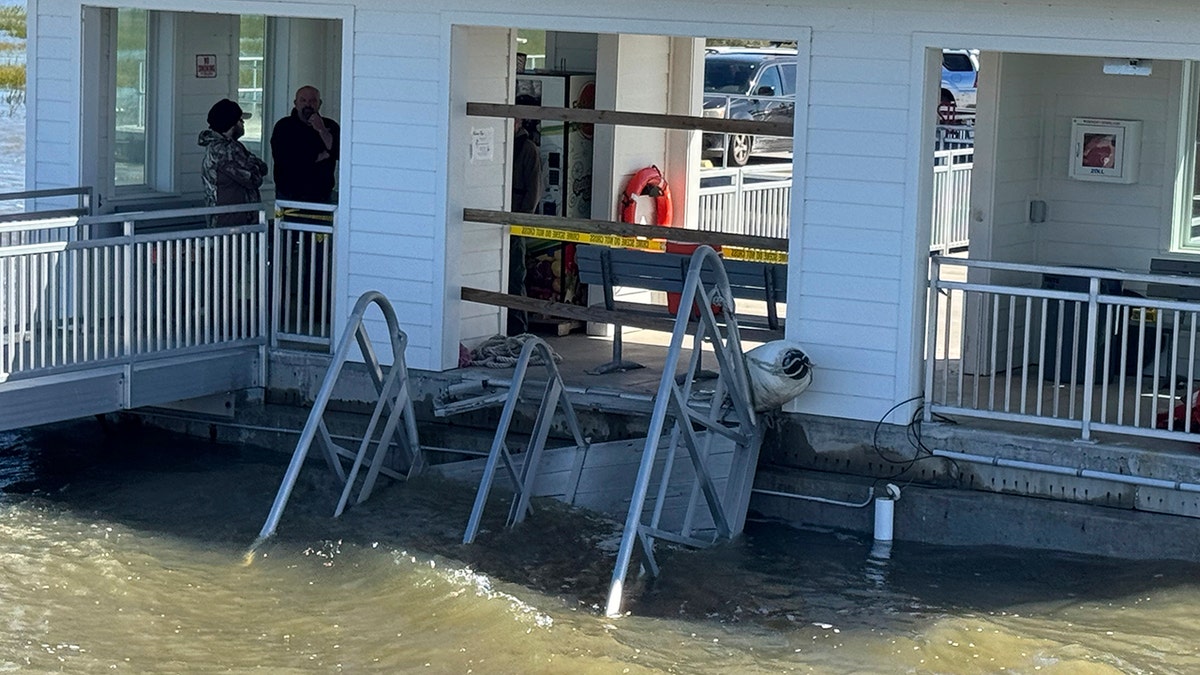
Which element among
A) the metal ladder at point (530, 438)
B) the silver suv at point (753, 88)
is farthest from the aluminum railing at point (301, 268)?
the silver suv at point (753, 88)

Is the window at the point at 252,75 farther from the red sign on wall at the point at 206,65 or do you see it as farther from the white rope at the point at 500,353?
the white rope at the point at 500,353

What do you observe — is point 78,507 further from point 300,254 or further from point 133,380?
point 300,254

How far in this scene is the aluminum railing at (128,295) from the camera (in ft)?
33.6

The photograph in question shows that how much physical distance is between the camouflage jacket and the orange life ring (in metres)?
2.66

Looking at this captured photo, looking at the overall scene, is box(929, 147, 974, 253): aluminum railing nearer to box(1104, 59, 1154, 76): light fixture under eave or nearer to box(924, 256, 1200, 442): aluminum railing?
box(924, 256, 1200, 442): aluminum railing

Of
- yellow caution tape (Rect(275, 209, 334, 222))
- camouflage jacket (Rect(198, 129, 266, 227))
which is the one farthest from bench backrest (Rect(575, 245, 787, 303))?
camouflage jacket (Rect(198, 129, 266, 227))

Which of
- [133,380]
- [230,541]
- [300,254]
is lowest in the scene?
[230,541]

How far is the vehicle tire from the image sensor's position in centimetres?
2697

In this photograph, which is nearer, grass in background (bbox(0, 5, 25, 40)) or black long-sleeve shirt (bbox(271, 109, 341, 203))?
black long-sleeve shirt (bbox(271, 109, 341, 203))

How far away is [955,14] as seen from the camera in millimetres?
9664

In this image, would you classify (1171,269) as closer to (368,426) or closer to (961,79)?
(368,426)

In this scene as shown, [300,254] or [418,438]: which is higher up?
[300,254]

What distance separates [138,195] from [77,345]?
3.03 meters

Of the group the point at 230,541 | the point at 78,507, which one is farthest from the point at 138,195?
the point at 230,541
